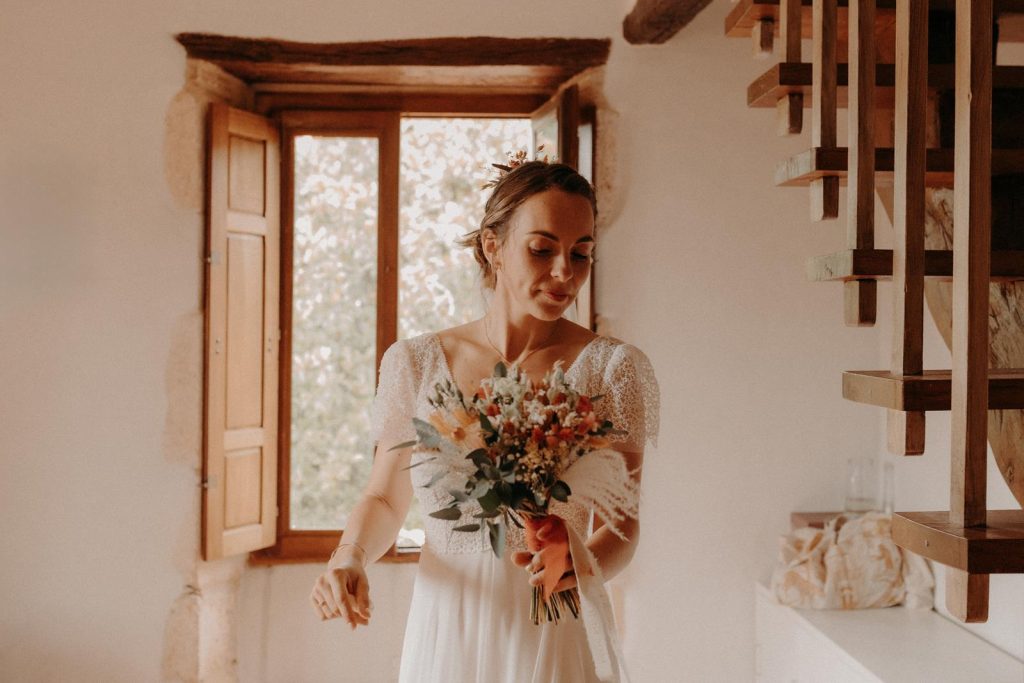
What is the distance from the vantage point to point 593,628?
1.69 metres

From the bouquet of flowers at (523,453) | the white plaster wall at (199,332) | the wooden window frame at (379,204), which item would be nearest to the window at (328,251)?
the wooden window frame at (379,204)

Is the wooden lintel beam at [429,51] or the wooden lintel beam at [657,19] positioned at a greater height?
the wooden lintel beam at [657,19]

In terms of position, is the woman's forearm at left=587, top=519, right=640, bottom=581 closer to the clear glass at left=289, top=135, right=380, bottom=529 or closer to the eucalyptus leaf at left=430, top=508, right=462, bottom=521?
the eucalyptus leaf at left=430, top=508, right=462, bottom=521

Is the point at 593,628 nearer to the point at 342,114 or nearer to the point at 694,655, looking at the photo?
the point at 694,655

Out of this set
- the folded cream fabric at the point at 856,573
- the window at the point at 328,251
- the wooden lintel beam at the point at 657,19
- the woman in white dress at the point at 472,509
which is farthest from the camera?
the window at the point at 328,251

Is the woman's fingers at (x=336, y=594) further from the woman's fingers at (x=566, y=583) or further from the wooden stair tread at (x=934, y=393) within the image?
the wooden stair tread at (x=934, y=393)

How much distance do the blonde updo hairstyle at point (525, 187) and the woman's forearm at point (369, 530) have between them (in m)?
0.65

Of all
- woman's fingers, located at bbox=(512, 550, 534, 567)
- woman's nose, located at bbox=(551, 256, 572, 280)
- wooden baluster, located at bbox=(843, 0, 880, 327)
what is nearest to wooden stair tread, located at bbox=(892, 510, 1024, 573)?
wooden baluster, located at bbox=(843, 0, 880, 327)

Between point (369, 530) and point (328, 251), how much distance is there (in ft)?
7.67

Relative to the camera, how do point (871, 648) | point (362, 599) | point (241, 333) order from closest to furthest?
point (362, 599), point (871, 648), point (241, 333)

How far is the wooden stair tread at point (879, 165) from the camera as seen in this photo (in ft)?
5.79

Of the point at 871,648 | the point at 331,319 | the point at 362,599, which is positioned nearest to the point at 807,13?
the point at 362,599

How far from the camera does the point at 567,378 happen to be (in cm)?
189

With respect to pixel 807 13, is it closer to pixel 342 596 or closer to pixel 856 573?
pixel 342 596
